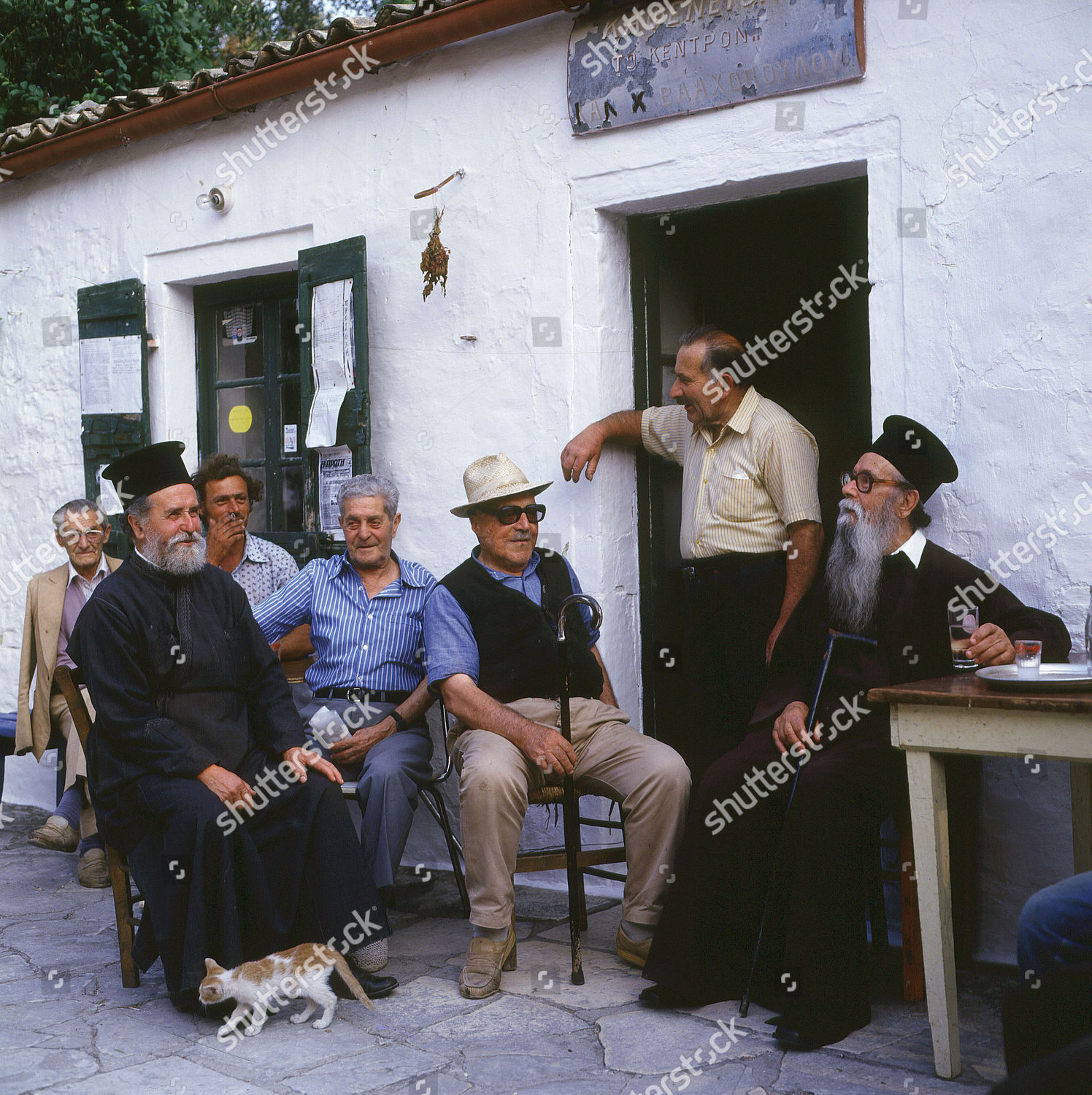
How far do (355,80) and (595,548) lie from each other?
8.23 feet

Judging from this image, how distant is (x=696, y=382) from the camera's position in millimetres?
4453

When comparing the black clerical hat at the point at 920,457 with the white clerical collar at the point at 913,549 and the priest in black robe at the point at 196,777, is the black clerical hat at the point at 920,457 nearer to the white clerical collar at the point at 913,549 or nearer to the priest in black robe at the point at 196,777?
the white clerical collar at the point at 913,549

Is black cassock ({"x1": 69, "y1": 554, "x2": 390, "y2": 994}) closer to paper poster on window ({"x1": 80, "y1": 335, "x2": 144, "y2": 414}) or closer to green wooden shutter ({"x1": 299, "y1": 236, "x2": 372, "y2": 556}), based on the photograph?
green wooden shutter ({"x1": 299, "y1": 236, "x2": 372, "y2": 556})

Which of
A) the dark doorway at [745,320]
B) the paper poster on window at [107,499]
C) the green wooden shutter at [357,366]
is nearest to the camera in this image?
the dark doorway at [745,320]

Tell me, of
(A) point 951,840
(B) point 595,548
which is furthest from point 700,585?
(A) point 951,840

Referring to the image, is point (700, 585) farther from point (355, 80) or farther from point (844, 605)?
point (355, 80)

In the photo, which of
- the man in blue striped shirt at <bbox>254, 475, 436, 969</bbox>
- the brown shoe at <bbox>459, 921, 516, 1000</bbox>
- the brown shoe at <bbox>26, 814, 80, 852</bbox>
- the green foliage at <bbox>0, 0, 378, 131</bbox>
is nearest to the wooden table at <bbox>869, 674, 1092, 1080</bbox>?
the brown shoe at <bbox>459, 921, 516, 1000</bbox>

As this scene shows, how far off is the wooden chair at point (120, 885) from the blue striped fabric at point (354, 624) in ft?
2.84

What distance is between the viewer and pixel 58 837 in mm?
5863

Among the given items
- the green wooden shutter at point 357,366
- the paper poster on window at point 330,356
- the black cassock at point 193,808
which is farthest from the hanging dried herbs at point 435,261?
the black cassock at point 193,808

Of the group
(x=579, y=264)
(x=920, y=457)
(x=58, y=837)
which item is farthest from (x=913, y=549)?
(x=58, y=837)

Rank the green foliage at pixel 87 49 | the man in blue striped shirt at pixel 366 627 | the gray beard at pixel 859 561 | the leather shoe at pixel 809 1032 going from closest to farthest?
1. the leather shoe at pixel 809 1032
2. the gray beard at pixel 859 561
3. the man in blue striped shirt at pixel 366 627
4. the green foliage at pixel 87 49

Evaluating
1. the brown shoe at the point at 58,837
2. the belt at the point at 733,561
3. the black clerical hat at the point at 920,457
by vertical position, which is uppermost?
the black clerical hat at the point at 920,457

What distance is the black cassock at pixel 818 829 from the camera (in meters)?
3.43
